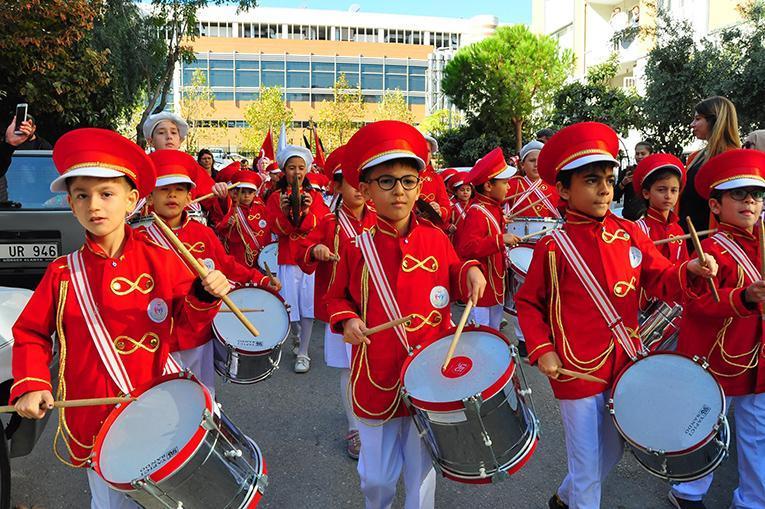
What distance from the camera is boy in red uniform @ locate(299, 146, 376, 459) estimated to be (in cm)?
442

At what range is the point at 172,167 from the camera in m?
4.24

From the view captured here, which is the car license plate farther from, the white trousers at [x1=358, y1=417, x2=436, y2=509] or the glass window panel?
the glass window panel

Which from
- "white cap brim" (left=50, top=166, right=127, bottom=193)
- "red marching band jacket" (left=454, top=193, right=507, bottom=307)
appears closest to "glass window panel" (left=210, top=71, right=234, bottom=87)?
"red marching band jacket" (left=454, top=193, right=507, bottom=307)

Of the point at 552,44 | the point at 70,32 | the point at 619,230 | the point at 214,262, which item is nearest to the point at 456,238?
the point at 214,262

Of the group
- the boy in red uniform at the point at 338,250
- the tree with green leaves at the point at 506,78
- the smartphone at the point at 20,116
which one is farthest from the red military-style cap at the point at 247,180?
the tree with green leaves at the point at 506,78

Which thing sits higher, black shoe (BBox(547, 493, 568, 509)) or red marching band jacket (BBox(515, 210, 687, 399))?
red marching band jacket (BBox(515, 210, 687, 399))

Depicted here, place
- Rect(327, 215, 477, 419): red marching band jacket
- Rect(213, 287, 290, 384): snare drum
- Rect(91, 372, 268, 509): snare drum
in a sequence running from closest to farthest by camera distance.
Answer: Rect(91, 372, 268, 509): snare drum
Rect(327, 215, 477, 419): red marching band jacket
Rect(213, 287, 290, 384): snare drum

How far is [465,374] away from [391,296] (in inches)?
22.0

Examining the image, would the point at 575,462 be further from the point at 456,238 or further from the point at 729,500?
the point at 456,238

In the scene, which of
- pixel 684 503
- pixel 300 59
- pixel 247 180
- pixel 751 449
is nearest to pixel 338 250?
pixel 684 503

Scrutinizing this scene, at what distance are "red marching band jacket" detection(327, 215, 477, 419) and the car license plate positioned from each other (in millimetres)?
3925

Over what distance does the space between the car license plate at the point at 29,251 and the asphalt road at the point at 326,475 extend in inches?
65.4

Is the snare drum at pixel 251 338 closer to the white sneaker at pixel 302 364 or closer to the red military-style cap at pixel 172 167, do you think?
the red military-style cap at pixel 172 167

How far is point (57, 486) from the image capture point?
159 inches
